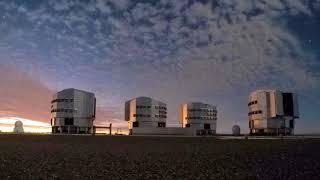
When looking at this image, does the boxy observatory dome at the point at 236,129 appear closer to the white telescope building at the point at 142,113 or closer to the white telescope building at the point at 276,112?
the white telescope building at the point at 276,112

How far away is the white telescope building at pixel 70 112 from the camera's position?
119875 mm

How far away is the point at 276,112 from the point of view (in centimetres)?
11319

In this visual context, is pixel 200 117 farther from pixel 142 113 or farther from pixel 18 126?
pixel 18 126

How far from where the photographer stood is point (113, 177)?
35.6 feet

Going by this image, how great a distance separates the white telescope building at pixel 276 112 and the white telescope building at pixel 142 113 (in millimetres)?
41418

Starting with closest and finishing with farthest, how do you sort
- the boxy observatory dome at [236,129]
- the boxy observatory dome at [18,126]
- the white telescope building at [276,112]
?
the white telescope building at [276,112]
the boxy observatory dome at [236,129]
the boxy observatory dome at [18,126]

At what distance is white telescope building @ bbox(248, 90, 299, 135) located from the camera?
11381cm

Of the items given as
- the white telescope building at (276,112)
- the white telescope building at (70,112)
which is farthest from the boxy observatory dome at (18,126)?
the white telescope building at (276,112)

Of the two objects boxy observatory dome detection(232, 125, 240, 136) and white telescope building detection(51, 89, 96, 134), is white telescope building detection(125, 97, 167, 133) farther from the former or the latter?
boxy observatory dome detection(232, 125, 240, 136)

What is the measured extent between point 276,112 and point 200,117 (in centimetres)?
4616

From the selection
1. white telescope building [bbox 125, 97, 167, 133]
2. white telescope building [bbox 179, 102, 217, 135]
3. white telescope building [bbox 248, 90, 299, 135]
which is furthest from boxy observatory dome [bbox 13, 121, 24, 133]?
white telescope building [bbox 248, 90, 299, 135]

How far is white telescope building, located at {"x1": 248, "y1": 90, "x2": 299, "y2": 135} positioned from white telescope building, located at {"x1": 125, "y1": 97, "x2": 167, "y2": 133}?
41418 millimetres

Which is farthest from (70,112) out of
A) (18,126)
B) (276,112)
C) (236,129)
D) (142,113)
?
(276,112)

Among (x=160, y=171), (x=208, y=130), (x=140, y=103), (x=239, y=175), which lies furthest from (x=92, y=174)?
(x=208, y=130)
